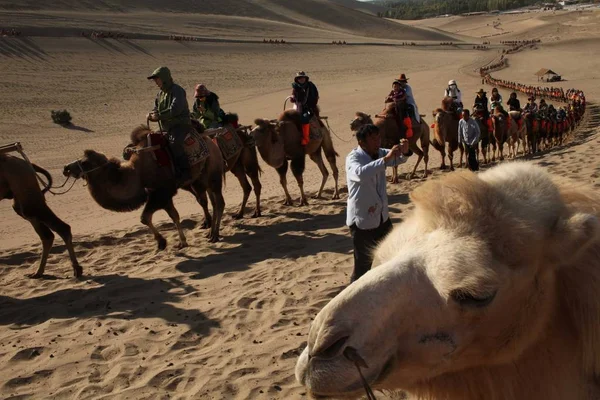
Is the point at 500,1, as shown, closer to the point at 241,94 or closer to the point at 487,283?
the point at 241,94

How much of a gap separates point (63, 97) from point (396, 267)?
34326 mm

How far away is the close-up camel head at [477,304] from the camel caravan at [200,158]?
7319 mm

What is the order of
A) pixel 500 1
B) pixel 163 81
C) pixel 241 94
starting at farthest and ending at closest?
pixel 500 1 → pixel 241 94 → pixel 163 81

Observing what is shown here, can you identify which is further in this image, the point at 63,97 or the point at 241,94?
the point at 241,94

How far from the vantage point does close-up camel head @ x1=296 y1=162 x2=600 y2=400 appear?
6.44 ft

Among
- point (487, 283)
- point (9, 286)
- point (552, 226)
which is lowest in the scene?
point (9, 286)

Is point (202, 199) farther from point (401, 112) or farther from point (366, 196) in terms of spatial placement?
point (366, 196)

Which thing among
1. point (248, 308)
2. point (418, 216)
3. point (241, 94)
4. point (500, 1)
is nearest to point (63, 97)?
point (241, 94)

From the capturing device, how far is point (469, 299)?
2029mm

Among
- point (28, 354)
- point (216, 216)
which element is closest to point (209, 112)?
point (216, 216)

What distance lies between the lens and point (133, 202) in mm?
9617

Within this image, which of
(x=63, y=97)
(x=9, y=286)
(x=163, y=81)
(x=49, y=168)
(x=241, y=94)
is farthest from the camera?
(x=241, y=94)

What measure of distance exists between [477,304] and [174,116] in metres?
8.33

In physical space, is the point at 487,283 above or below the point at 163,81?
below
